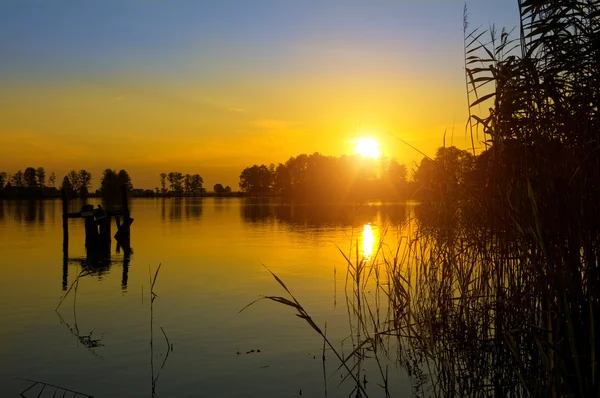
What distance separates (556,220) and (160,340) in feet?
30.4

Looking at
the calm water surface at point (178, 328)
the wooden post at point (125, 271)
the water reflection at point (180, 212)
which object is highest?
the water reflection at point (180, 212)

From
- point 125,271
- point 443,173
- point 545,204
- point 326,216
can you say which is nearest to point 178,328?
point 443,173

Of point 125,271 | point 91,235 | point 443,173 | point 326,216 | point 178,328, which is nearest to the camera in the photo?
point 443,173

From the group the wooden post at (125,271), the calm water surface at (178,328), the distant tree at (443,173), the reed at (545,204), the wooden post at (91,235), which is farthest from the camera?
the wooden post at (91,235)

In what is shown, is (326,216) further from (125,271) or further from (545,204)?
(545,204)

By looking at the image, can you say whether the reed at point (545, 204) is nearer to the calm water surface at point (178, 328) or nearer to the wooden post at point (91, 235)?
the calm water surface at point (178, 328)

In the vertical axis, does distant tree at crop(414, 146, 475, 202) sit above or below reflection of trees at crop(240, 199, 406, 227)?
above

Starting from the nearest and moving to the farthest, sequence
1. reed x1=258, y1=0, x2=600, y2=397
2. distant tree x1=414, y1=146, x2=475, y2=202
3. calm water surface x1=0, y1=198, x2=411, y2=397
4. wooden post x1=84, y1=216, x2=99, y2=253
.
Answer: reed x1=258, y1=0, x2=600, y2=397 < distant tree x1=414, y1=146, x2=475, y2=202 < calm water surface x1=0, y1=198, x2=411, y2=397 < wooden post x1=84, y1=216, x2=99, y2=253

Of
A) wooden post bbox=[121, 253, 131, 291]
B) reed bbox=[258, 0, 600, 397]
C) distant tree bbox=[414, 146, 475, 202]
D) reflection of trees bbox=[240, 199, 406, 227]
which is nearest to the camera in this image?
reed bbox=[258, 0, 600, 397]

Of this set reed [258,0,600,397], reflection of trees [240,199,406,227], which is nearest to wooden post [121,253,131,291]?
reflection of trees [240,199,406,227]

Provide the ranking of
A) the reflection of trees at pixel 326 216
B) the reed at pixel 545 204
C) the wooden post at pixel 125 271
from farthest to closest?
the reflection of trees at pixel 326 216 → the wooden post at pixel 125 271 → the reed at pixel 545 204

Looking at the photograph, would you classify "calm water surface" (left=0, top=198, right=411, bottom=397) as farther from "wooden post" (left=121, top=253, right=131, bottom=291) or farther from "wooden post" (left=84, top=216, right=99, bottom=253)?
"wooden post" (left=84, top=216, right=99, bottom=253)

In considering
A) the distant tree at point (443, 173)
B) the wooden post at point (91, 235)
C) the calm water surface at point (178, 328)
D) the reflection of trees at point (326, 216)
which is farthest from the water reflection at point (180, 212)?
the distant tree at point (443, 173)

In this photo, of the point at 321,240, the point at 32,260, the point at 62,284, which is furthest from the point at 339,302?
the point at 321,240
